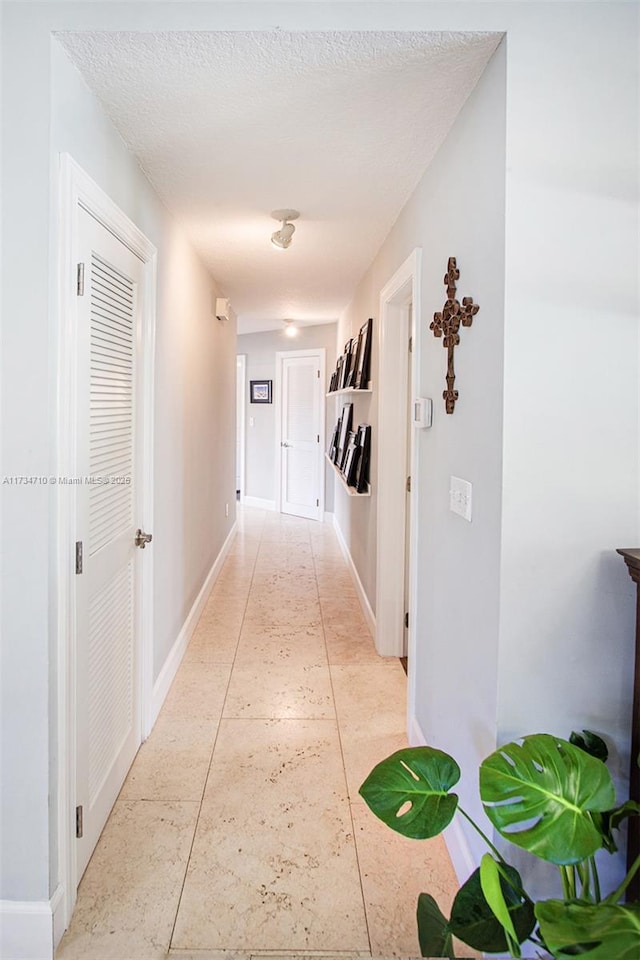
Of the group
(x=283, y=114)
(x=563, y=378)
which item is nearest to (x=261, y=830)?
(x=563, y=378)

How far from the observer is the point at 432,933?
3.89ft

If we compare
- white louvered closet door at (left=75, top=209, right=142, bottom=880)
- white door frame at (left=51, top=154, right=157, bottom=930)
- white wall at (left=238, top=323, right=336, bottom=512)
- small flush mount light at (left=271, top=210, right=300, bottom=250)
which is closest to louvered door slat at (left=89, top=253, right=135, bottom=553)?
white louvered closet door at (left=75, top=209, right=142, bottom=880)

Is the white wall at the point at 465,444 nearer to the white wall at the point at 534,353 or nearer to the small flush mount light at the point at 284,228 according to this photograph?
the white wall at the point at 534,353

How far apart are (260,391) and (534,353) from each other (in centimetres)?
665

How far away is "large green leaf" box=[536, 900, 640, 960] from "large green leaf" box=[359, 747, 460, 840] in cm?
26

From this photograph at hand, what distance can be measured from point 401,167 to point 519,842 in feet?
7.02

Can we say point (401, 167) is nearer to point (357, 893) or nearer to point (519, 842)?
point (519, 842)

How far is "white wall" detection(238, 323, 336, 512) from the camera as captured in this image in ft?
24.9

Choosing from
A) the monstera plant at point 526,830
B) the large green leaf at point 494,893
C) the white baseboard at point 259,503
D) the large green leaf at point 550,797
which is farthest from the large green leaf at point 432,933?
the white baseboard at point 259,503

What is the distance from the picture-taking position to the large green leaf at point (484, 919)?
1.15 m

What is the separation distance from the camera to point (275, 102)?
1.76 m

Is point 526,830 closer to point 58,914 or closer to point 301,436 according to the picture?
point 58,914

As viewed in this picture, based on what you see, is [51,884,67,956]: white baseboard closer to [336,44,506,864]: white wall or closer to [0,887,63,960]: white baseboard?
[0,887,63,960]: white baseboard

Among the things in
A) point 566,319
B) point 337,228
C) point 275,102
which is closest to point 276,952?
point 566,319
